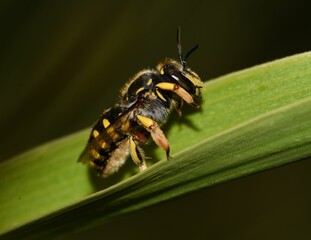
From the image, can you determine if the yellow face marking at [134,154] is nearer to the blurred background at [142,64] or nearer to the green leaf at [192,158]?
the green leaf at [192,158]

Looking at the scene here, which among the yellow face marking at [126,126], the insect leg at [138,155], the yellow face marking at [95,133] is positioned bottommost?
the insect leg at [138,155]

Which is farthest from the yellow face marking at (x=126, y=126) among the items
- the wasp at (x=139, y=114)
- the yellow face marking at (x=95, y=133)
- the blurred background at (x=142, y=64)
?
the blurred background at (x=142, y=64)

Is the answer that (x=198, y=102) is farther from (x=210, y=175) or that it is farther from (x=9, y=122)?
(x=9, y=122)

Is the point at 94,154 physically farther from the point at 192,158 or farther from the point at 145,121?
the point at 192,158

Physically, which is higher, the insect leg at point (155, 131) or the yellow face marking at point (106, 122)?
the yellow face marking at point (106, 122)

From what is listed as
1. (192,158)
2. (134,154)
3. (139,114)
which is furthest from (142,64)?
(192,158)

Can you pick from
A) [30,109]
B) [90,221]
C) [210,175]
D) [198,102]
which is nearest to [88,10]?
[30,109]
